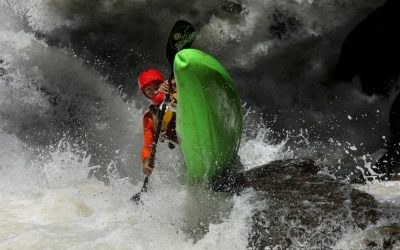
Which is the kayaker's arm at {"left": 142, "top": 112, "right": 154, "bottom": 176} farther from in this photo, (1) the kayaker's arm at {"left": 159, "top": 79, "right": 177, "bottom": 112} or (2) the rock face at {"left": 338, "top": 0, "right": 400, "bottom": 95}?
(2) the rock face at {"left": 338, "top": 0, "right": 400, "bottom": 95}

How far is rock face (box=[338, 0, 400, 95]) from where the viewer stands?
697cm

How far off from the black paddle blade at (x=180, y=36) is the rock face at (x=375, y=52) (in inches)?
147

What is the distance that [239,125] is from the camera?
3846 millimetres

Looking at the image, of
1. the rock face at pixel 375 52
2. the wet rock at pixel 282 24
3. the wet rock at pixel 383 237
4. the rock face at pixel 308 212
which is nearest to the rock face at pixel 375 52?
the rock face at pixel 375 52

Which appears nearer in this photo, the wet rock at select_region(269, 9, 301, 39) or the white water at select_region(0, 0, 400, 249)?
the white water at select_region(0, 0, 400, 249)

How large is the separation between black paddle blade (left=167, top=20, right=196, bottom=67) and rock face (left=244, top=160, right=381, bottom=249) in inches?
49.2

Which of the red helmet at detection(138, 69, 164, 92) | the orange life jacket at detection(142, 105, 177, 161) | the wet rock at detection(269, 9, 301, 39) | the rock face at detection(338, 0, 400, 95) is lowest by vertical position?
the rock face at detection(338, 0, 400, 95)

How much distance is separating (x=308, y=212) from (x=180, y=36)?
1729 millimetres

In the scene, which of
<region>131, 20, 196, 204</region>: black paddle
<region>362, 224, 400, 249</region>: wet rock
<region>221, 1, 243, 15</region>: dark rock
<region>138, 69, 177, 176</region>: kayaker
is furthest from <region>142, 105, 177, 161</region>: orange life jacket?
<region>221, 1, 243, 15</region>: dark rock

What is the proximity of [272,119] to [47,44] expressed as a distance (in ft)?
11.1

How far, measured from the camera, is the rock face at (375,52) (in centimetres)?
697

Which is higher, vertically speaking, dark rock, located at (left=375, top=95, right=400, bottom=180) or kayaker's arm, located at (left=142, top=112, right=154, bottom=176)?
kayaker's arm, located at (left=142, top=112, right=154, bottom=176)

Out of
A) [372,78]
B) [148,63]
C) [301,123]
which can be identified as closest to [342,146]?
[301,123]

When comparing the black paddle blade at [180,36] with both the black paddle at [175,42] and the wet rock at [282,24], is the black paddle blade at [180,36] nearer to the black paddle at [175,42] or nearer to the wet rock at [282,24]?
the black paddle at [175,42]
